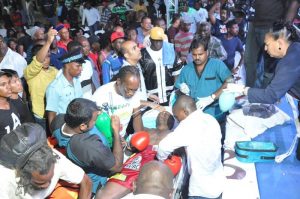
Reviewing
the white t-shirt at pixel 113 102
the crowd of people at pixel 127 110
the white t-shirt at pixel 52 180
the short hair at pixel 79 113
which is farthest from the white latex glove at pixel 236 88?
the white t-shirt at pixel 52 180

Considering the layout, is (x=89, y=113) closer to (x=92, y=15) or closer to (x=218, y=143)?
(x=218, y=143)

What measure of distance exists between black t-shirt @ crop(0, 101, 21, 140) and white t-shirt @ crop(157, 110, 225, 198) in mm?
1401

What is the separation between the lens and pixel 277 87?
2803 millimetres

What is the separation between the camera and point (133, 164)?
2920 millimetres

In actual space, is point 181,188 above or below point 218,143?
below

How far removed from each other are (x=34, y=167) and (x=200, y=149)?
121 cm

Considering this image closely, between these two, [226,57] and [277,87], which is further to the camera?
[226,57]

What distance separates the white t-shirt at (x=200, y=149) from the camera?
2555 mm

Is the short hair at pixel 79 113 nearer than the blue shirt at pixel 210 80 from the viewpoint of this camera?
Yes

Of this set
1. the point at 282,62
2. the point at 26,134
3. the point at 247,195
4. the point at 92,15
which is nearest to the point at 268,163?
the point at 247,195

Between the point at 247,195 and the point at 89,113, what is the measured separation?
141 centimetres

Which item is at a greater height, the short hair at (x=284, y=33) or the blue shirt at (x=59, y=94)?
the short hair at (x=284, y=33)

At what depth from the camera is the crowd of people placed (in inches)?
84.7

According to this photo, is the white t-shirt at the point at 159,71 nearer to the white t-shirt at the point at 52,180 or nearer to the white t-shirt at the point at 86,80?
the white t-shirt at the point at 86,80
